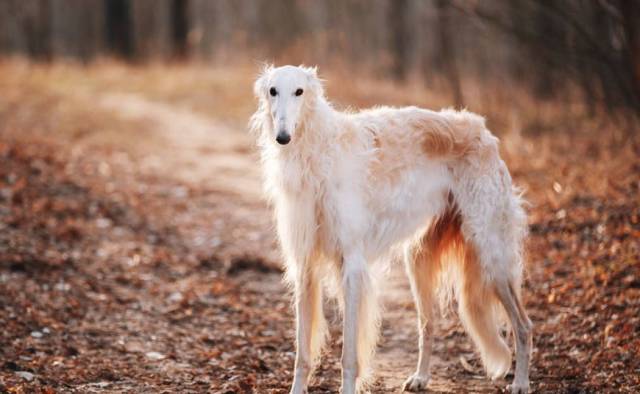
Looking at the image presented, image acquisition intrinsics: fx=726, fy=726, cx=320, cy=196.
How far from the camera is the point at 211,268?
259 inches

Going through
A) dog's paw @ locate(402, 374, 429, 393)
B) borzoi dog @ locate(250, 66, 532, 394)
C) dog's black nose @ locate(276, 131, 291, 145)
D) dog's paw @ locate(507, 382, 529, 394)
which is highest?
dog's black nose @ locate(276, 131, 291, 145)

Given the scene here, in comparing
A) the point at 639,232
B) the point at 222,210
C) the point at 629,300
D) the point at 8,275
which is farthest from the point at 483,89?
the point at 8,275

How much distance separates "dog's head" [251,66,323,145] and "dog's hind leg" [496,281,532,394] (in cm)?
157

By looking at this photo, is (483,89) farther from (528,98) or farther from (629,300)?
(629,300)

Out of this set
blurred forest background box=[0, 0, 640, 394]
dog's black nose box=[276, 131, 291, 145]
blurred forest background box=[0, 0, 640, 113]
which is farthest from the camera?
blurred forest background box=[0, 0, 640, 113]

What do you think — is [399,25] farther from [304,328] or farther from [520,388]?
[304,328]

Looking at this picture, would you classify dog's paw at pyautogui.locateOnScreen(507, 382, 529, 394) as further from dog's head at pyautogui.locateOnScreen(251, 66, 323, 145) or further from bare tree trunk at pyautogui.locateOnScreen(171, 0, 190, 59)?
bare tree trunk at pyautogui.locateOnScreen(171, 0, 190, 59)

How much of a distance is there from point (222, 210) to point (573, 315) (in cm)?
444

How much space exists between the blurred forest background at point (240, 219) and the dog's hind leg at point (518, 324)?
0.17 meters

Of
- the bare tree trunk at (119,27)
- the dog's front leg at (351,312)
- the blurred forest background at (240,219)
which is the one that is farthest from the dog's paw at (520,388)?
the bare tree trunk at (119,27)

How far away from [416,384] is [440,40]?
9.02 meters

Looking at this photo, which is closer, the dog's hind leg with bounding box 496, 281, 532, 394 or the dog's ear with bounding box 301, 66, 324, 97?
the dog's ear with bounding box 301, 66, 324, 97

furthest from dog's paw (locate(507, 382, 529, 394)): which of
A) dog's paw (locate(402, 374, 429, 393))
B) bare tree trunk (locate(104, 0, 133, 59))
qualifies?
bare tree trunk (locate(104, 0, 133, 59))

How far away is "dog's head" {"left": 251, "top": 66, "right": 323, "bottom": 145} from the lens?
3.65 m
